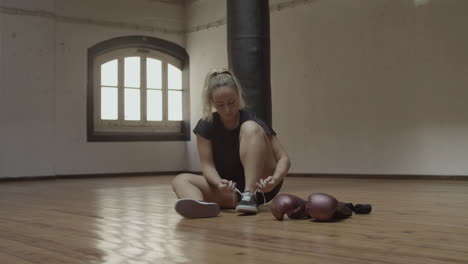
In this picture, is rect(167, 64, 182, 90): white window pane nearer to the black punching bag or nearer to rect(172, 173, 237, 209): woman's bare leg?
the black punching bag

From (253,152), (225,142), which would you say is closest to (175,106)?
(225,142)

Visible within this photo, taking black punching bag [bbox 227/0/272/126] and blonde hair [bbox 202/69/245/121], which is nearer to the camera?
blonde hair [bbox 202/69/245/121]

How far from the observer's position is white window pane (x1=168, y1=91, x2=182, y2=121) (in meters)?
8.86

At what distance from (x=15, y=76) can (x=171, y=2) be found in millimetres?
2869

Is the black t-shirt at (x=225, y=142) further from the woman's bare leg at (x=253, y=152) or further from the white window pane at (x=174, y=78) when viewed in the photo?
the white window pane at (x=174, y=78)

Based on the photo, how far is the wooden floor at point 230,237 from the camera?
161 cm

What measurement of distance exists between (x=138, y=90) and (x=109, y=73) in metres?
0.52

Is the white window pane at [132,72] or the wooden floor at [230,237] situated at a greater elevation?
the white window pane at [132,72]

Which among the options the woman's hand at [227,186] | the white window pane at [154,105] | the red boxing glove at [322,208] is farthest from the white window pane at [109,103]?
the red boxing glove at [322,208]

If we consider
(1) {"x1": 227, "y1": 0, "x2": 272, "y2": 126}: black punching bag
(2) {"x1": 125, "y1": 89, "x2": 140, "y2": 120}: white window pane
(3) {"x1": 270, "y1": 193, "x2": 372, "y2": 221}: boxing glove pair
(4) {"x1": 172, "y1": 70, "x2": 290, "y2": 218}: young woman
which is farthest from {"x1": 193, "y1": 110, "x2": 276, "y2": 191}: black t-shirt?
(2) {"x1": 125, "y1": 89, "x2": 140, "y2": 120}: white window pane

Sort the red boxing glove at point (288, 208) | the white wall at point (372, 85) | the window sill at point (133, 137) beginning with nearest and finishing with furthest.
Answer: the red boxing glove at point (288, 208)
the white wall at point (372, 85)
the window sill at point (133, 137)

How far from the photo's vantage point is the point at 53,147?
24.6ft

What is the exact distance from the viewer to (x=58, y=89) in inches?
Answer: 300

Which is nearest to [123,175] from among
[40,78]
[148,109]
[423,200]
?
[148,109]
